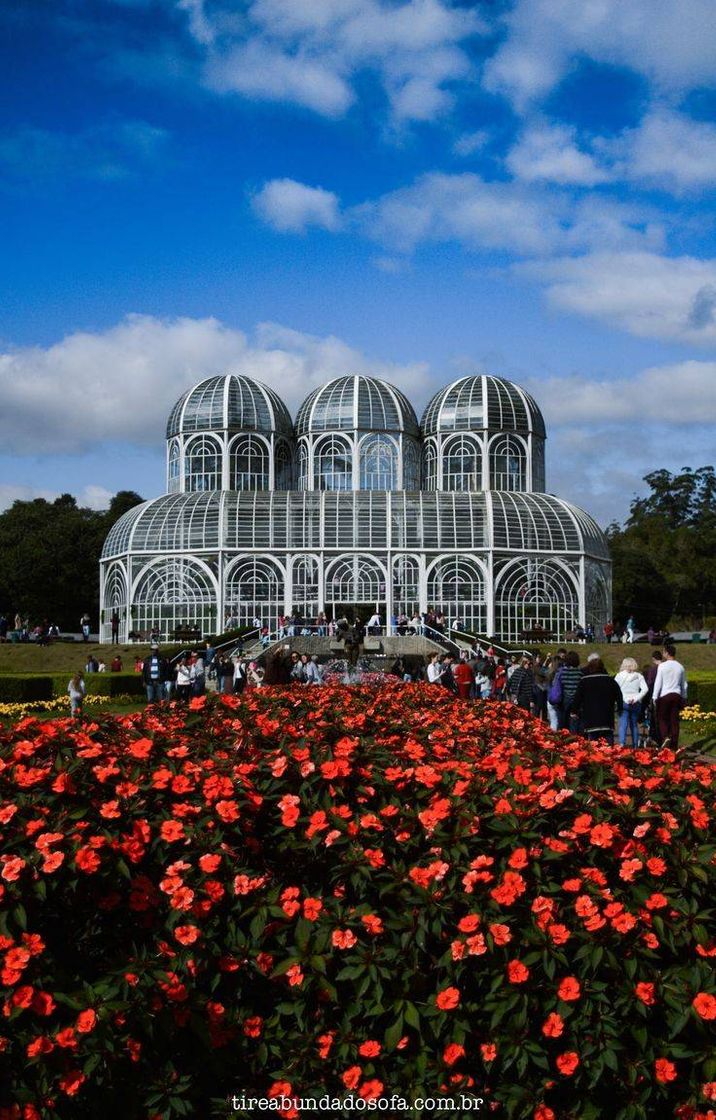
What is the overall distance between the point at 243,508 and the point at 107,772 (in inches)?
1837

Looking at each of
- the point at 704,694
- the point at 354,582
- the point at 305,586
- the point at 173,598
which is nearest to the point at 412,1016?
the point at 704,694

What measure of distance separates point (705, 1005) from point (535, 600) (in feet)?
154

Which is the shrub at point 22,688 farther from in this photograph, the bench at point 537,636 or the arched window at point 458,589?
the bench at point 537,636

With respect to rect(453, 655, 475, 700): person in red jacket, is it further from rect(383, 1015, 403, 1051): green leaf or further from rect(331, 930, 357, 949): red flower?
rect(383, 1015, 403, 1051): green leaf

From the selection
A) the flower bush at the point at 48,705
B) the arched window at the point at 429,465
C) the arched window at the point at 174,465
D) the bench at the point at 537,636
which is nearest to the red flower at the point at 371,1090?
the flower bush at the point at 48,705

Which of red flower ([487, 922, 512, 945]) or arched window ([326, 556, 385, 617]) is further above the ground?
arched window ([326, 556, 385, 617])

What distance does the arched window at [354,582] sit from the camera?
168ft

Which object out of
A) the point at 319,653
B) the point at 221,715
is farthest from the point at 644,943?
the point at 319,653

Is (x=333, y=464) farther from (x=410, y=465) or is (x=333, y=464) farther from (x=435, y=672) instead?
(x=435, y=672)

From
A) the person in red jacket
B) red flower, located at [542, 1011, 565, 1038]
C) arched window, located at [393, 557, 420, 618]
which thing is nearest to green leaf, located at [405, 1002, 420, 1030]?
red flower, located at [542, 1011, 565, 1038]

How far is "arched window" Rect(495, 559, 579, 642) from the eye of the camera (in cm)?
5050

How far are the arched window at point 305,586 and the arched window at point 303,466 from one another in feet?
25.2

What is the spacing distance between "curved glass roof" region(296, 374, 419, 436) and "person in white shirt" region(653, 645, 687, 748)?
42860 millimetres

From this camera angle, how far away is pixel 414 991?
15.6 feet
